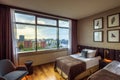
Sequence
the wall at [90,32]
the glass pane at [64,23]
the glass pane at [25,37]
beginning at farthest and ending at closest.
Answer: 1. the glass pane at [64,23]
2. the glass pane at [25,37]
3. the wall at [90,32]

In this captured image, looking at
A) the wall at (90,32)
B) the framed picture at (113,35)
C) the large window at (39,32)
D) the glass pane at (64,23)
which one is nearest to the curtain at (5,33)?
the large window at (39,32)

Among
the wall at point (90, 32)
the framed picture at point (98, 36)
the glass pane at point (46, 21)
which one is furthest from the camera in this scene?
the glass pane at point (46, 21)

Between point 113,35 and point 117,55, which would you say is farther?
point 113,35

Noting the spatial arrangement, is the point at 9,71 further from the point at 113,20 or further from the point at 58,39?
the point at 113,20

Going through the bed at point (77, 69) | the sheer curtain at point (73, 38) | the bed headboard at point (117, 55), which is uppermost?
the sheer curtain at point (73, 38)

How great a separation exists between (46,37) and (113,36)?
3105 mm

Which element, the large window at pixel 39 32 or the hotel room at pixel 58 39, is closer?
the hotel room at pixel 58 39

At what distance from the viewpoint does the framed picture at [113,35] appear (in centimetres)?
310

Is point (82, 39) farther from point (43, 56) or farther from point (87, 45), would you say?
point (43, 56)

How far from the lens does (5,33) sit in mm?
2916

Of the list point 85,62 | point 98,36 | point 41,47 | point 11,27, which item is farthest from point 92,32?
point 11,27

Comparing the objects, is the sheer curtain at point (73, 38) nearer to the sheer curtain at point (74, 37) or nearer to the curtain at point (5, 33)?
the sheer curtain at point (74, 37)

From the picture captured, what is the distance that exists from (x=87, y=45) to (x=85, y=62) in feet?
5.84

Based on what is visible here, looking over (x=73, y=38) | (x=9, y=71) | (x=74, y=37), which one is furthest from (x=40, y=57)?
(x=74, y=37)
